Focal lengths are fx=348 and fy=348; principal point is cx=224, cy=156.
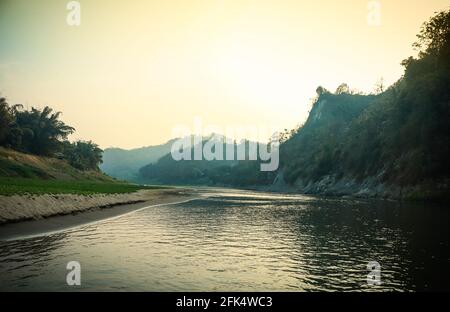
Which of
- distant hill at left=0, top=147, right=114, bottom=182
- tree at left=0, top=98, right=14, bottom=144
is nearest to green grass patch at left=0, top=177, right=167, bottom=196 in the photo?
distant hill at left=0, top=147, right=114, bottom=182

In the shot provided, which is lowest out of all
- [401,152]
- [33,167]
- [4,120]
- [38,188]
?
[38,188]

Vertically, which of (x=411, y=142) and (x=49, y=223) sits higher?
(x=411, y=142)

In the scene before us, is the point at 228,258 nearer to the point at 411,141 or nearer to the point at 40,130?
the point at 411,141

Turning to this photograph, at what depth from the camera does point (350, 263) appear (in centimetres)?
2011

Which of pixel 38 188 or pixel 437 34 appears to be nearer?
pixel 38 188

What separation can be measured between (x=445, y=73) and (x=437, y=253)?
8165 cm

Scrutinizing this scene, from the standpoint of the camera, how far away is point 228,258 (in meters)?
21.3

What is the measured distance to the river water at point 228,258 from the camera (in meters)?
15.9

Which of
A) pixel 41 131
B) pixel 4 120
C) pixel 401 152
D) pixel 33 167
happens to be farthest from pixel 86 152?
pixel 401 152

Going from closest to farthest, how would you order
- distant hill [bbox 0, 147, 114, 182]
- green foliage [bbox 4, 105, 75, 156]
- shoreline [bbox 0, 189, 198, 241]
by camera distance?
shoreline [bbox 0, 189, 198, 241]
distant hill [bbox 0, 147, 114, 182]
green foliage [bbox 4, 105, 75, 156]

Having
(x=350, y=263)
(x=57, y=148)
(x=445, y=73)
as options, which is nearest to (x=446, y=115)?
(x=445, y=73)

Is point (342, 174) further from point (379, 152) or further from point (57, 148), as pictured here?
point (57, 148)

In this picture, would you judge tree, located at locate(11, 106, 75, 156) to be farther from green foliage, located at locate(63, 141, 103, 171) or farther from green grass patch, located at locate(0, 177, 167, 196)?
green grass patch, located at locate(0, 177, 167, 196)

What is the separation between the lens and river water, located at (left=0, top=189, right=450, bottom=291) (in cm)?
1594
